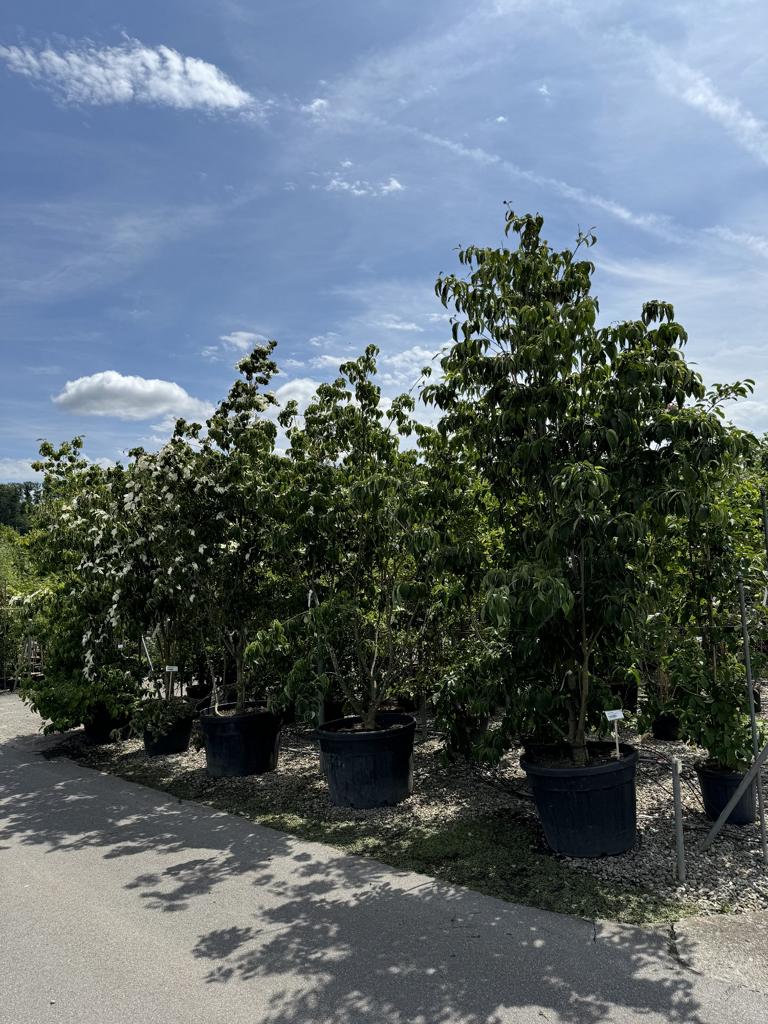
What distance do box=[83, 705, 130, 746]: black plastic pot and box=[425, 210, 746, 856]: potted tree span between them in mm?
6341

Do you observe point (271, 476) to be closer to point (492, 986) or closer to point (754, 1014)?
point (492, 986)

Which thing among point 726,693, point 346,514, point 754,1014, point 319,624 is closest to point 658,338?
point 726,693

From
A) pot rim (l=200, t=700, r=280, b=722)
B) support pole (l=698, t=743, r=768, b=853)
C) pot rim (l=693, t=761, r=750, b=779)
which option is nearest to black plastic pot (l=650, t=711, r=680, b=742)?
pot rim (l=693, t=761, r=750, b=779)

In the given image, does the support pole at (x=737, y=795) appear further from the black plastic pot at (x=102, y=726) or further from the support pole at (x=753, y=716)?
the black plastic pot at (x=102, y=726)

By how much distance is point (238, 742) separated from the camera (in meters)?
7.35

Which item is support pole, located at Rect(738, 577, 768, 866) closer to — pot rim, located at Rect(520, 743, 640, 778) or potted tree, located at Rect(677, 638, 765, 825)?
potted tree, located at Rect(677, 638, 765, 825)

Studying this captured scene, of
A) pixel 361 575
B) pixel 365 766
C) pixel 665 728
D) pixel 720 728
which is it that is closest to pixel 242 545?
pixel 361 575

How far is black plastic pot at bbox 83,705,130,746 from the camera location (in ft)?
30.9

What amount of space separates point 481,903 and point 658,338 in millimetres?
3695

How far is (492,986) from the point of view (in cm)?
331

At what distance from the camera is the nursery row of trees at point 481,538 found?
4656 millimetres

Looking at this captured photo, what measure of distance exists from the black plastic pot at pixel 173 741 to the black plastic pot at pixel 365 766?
311cm

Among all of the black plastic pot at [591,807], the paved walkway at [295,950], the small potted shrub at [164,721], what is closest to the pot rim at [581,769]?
the black plastic pot at [591,807]

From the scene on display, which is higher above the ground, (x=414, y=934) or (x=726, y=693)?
(x=726, y=693)
